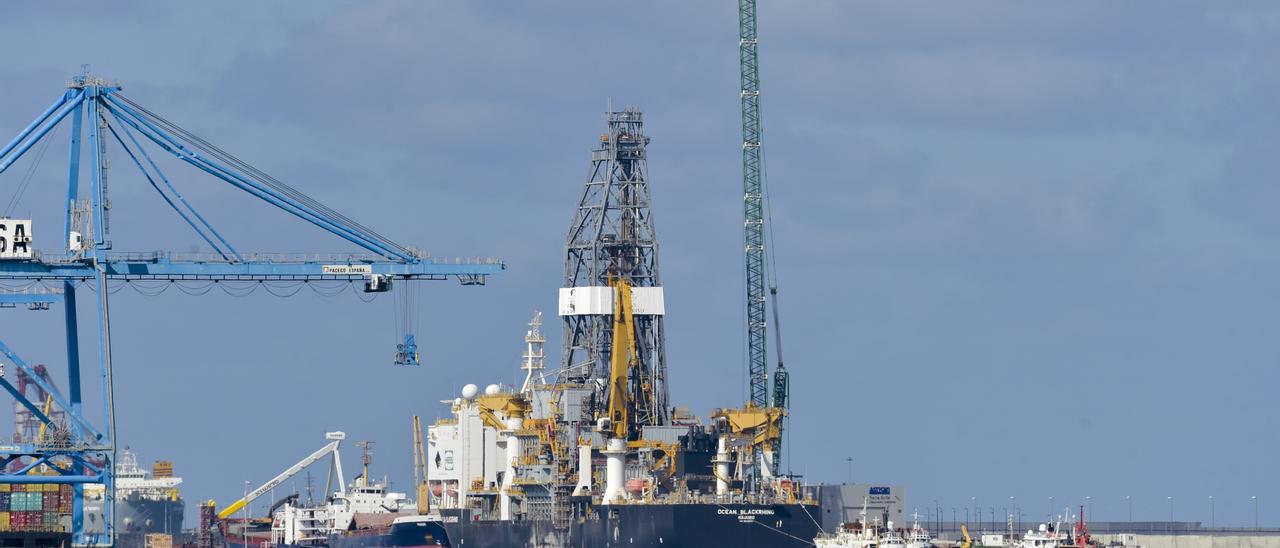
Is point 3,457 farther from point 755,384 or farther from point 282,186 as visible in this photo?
point 755,384

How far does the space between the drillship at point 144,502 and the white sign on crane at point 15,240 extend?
77176 millimetres

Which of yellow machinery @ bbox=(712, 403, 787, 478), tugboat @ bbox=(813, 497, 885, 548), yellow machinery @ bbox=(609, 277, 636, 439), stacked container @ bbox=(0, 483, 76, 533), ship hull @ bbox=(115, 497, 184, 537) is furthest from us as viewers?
ship hull @ bbox=(115, 497, 184, 537)

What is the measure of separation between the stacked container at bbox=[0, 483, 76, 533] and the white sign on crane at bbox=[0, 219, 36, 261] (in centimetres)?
2015

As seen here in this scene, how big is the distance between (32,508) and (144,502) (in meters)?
63.2

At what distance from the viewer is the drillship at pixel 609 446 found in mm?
104625

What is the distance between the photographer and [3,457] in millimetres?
95375

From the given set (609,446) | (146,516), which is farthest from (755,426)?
(146,516)

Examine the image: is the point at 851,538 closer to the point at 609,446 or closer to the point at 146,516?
the point at 609,446

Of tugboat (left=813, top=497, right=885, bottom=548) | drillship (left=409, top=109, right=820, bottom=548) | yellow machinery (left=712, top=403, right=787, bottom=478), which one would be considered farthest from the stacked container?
tugboat (left=813, top=497, right=885, bottom=548)

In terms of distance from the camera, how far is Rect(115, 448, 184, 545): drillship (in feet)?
556

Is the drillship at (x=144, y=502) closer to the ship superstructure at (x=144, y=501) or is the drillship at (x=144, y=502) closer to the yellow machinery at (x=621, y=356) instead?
the ship superstructure at (x=144, y=501)

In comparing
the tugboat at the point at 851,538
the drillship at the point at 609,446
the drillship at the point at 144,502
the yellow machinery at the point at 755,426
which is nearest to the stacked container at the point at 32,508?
the drillship at the point at 609,446

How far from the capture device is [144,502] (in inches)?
6786

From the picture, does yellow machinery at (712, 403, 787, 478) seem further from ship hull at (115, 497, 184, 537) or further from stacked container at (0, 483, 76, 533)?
ship hull at (115, 497, 184, 537)
